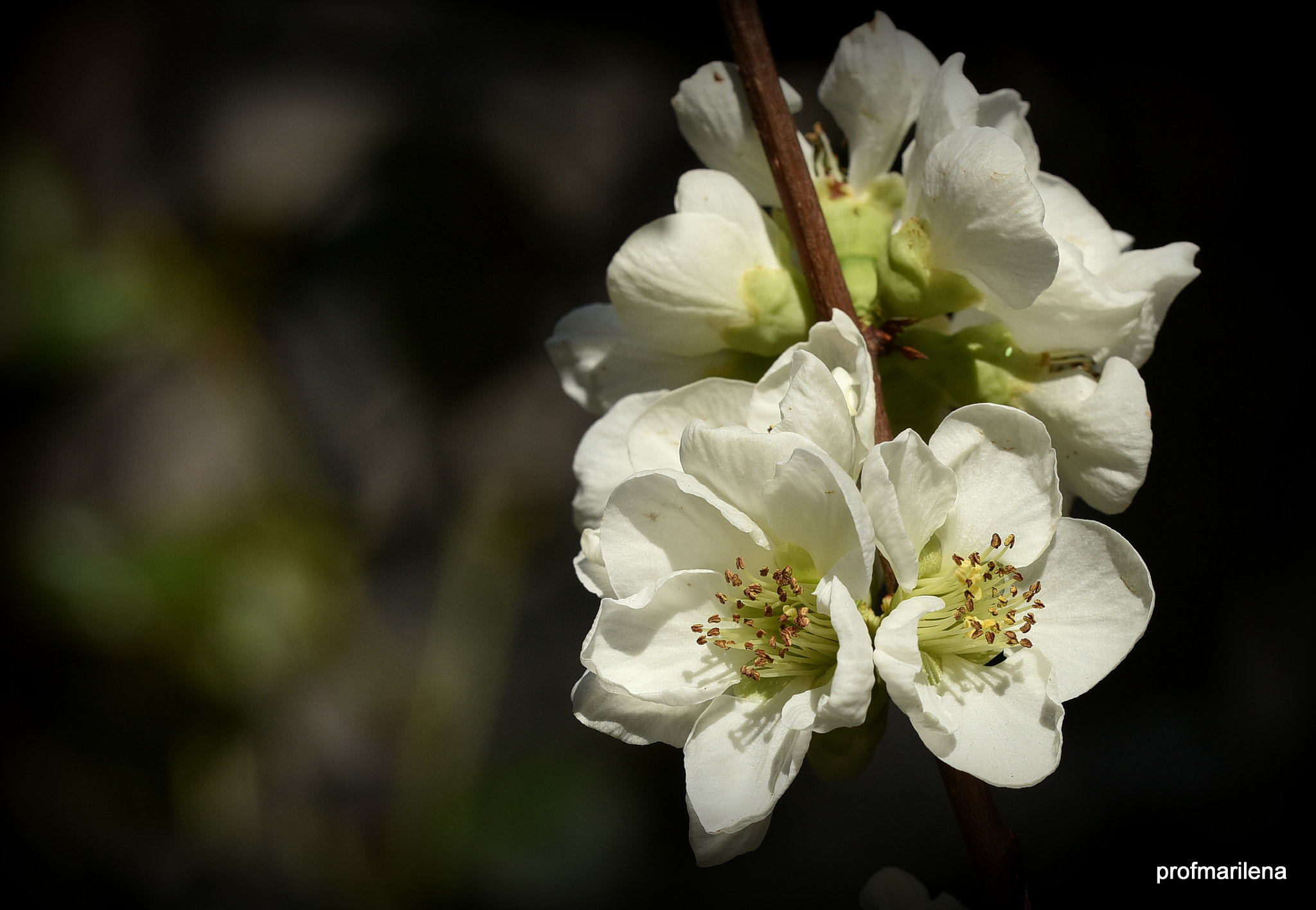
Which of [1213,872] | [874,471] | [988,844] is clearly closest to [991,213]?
[874,471]

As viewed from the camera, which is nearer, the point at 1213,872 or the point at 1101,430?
the point at 1101,430

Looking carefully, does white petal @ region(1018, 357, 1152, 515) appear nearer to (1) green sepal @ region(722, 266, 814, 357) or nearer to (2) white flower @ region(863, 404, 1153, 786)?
(2) white flower @ region(863, 404, 1153, 786)

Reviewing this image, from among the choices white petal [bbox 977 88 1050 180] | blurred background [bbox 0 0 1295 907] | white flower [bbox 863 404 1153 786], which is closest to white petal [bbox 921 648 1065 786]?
white flower [bbox 863 404 1153 786]

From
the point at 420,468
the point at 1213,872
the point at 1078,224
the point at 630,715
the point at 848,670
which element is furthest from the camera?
the point at 420,468

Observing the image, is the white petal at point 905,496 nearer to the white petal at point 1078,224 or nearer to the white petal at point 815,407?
the white petal at point 815,407

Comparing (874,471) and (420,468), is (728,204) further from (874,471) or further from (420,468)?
(420,468)

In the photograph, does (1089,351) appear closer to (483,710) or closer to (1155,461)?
(1155,461)
